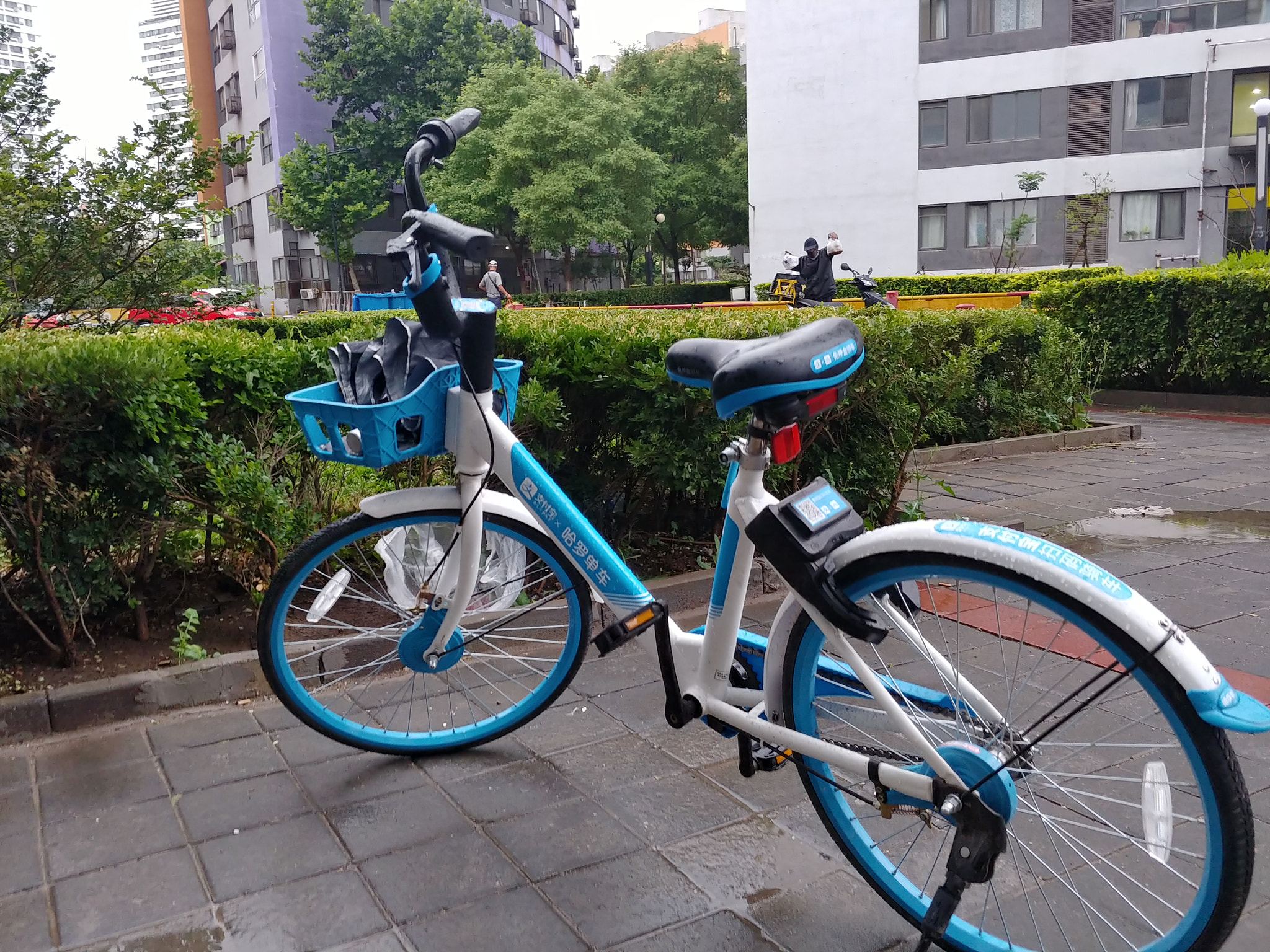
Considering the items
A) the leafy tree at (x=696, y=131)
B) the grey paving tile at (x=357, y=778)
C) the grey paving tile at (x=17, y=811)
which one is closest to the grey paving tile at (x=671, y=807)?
the grey paving tile at (x=357, y=778)

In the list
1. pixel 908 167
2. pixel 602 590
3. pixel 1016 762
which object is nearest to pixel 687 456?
pixel 602 590

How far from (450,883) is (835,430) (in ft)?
10.4

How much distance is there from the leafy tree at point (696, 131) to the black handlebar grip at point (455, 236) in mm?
41232

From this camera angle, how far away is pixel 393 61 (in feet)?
149

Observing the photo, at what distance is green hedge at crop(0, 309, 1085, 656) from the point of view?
12.2ft

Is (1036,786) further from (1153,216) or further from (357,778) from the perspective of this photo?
(1153,216)

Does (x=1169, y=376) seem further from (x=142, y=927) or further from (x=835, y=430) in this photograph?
(x=142, y=927)

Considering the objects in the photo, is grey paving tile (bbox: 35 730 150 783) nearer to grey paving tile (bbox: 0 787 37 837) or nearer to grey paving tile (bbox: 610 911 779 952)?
grey paving tile (bbox: 0 787 37 837)

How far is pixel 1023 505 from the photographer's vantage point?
6.62 m

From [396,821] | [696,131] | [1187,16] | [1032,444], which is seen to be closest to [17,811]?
[396,821]

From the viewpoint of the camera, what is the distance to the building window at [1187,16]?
3067 cm

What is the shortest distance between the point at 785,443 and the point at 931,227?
33.6m

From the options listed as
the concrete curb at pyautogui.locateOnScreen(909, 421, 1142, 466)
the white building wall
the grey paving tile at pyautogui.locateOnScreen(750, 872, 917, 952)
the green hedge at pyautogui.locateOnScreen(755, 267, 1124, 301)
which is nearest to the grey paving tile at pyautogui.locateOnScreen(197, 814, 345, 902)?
the grey paving tile at pyautogui.locateOnScreen(750, 872, 917, 952)

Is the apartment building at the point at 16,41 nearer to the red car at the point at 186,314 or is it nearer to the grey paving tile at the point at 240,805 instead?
the red car at the point at 186,314
